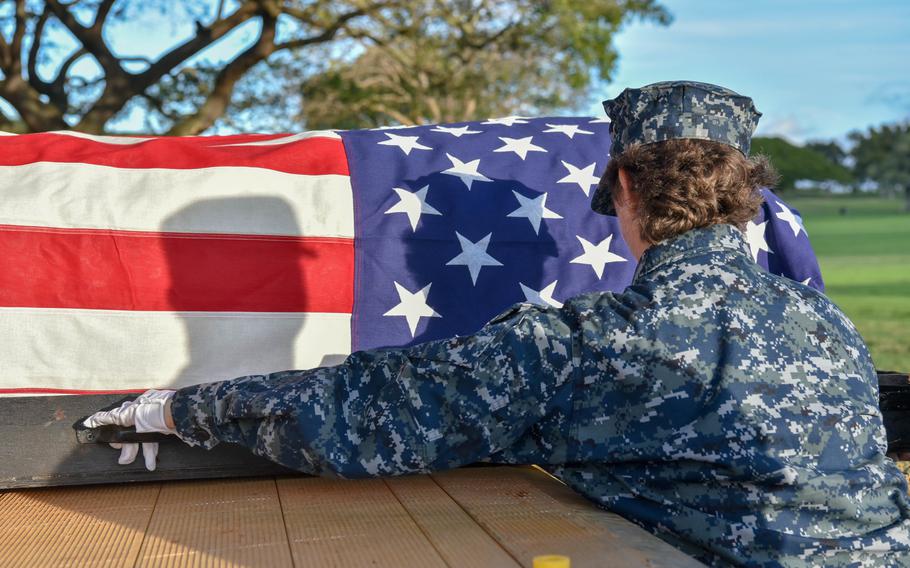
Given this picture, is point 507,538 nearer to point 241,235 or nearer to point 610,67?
point 241,235

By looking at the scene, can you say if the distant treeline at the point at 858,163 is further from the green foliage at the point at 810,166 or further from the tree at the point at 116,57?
the tree at the point at 116,57

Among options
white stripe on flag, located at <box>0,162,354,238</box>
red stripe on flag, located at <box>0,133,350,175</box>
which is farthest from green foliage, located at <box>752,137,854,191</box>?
white stripe on flag, located at <box>0,162,354,238</box>

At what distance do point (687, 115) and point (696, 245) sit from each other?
0.32 m

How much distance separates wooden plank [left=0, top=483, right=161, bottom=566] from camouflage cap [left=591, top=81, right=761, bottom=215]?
148 cm

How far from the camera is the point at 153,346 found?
3.11m

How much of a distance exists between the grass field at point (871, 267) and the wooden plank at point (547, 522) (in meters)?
3.48

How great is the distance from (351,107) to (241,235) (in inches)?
766

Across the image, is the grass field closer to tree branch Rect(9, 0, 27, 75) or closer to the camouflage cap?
the camouflage cap

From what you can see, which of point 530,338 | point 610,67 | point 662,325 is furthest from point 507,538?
point 610,67

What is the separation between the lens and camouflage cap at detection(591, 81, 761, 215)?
94.2 inches

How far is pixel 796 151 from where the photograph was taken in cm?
8894

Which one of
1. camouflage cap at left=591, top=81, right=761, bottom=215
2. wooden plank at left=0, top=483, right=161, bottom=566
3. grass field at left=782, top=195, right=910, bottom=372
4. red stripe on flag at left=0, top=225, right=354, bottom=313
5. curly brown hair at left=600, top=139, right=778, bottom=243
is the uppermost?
camouflage cap at left=591, top=81, right=761, bottom=215

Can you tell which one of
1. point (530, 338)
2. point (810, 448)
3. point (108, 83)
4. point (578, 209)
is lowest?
point (810, 448)

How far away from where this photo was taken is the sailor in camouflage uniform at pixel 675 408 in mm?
2131
